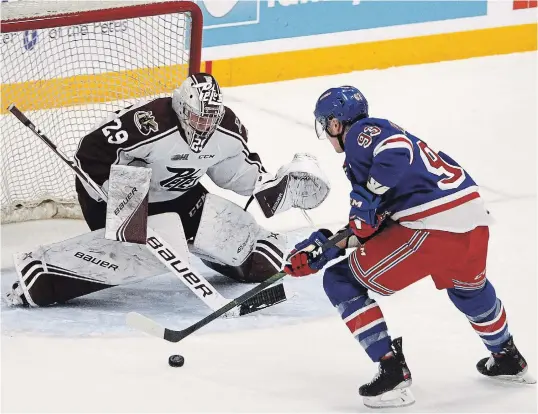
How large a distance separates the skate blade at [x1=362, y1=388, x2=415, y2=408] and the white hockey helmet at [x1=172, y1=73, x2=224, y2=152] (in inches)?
39.8

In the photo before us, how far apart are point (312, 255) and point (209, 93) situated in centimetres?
69

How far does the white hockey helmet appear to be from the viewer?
4070 millimetres

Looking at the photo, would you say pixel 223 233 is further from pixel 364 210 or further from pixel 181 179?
pixel 364 210

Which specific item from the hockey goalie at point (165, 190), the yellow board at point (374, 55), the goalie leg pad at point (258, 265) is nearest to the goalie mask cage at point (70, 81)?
the hockey goalie at point (165, 190)

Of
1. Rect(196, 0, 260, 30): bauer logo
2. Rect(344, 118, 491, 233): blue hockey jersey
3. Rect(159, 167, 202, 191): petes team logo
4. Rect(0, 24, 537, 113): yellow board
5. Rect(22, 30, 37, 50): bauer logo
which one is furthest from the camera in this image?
Rect(0, 24, 537, 113): yellow board

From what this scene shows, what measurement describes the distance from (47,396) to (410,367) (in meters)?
1.02

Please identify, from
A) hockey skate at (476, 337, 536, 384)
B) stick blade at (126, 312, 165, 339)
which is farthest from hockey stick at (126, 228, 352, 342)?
hockey skate at (476, 337, 536, 384)

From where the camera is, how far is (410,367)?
12.8ft

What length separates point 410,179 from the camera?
11.4ft

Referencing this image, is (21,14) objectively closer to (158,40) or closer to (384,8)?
(158,40)

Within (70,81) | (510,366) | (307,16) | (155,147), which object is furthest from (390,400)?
(307,16)

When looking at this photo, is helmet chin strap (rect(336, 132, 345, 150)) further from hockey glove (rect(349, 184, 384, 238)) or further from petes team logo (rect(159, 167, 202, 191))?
petes team logo (rect(159, 167, 202, 191))

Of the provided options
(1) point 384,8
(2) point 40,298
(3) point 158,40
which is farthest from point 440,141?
(2) point 40,298

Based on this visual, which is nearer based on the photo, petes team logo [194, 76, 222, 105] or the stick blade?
the stick blade
